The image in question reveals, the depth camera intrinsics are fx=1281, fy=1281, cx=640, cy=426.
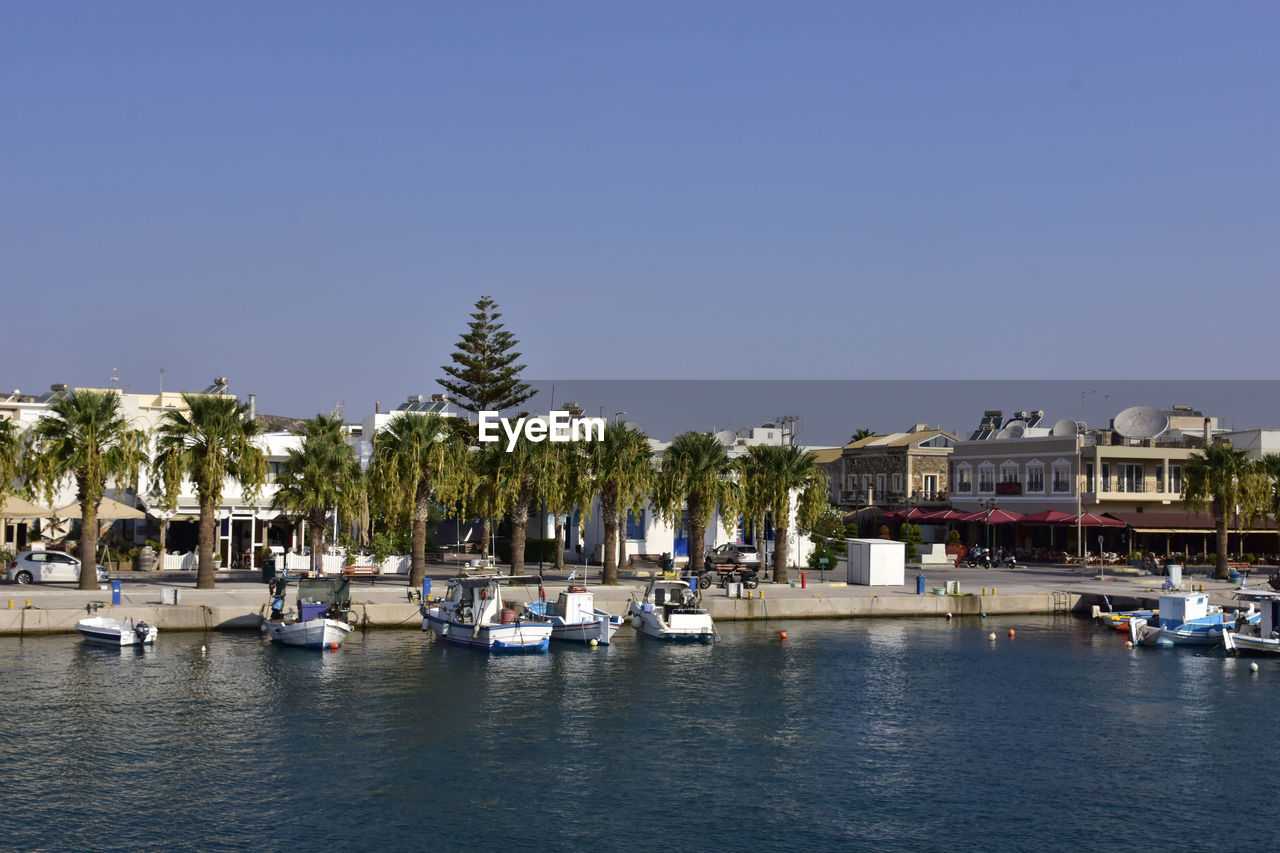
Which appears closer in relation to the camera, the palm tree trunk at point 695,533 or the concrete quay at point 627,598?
the concrete quay at point 627,598

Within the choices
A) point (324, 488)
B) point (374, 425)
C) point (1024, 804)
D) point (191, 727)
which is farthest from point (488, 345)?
point (1024, 804)

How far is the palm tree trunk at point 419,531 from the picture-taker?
57.8 m

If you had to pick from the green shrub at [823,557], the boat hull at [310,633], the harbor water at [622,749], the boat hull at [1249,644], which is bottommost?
the harbor water at [622,749]

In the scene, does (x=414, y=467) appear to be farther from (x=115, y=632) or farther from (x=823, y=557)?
(x=823, y=557)

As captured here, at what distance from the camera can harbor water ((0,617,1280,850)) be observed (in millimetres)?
27000

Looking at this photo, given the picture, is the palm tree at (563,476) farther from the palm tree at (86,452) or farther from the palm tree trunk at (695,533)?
the palm tree at (86,452)

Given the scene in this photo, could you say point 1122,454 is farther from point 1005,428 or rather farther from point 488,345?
point 488,345

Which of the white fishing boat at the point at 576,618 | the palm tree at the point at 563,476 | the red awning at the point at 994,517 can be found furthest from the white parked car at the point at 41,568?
the red awning at the point at 994,517

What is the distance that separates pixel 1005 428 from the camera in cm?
10712

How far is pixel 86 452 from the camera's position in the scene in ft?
172

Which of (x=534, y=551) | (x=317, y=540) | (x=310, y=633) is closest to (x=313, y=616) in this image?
(x=310, y=633)

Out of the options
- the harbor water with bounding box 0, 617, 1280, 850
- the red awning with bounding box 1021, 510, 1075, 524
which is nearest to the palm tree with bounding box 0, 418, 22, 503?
the harbor water with bounding box 0, 617, 1280, 850

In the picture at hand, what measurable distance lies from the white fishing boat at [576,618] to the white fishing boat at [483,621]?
2.10 feet

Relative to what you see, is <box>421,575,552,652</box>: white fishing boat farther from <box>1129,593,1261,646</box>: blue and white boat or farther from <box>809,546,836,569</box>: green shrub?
<box>809,546,836,569</box>: green shrub
